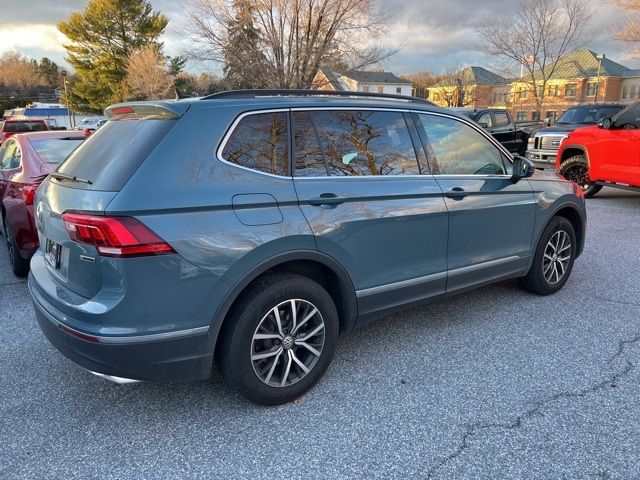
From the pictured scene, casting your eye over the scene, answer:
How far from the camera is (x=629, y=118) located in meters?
8.00

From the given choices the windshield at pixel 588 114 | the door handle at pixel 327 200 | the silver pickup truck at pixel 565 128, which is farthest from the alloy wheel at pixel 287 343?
the windshield at pixel 588 114

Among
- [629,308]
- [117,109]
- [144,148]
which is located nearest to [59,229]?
[144,148]

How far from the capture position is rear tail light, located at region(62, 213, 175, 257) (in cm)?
227

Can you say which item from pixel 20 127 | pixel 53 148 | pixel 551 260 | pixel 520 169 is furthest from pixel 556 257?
pixel 20 127

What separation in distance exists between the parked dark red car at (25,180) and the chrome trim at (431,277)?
11.2 feet

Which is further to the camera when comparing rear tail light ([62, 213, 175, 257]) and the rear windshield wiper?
the rear windshield wiper

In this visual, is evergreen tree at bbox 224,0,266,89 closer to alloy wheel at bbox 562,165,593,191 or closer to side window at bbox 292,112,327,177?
alloy wheel at bbox 562,165,593,191

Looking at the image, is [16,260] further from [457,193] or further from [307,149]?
[457,193]

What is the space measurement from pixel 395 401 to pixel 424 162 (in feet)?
5.53

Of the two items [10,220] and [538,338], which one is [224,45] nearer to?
[10,220]

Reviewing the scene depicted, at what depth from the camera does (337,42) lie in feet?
63.5

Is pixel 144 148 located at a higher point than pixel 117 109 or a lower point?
lower

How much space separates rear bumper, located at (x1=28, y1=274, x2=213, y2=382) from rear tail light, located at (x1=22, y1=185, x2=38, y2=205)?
2.62m

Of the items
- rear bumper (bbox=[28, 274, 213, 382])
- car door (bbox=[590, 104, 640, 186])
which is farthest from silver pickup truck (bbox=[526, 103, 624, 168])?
rear bumper (bbox=[28, 274, 213, 382])
